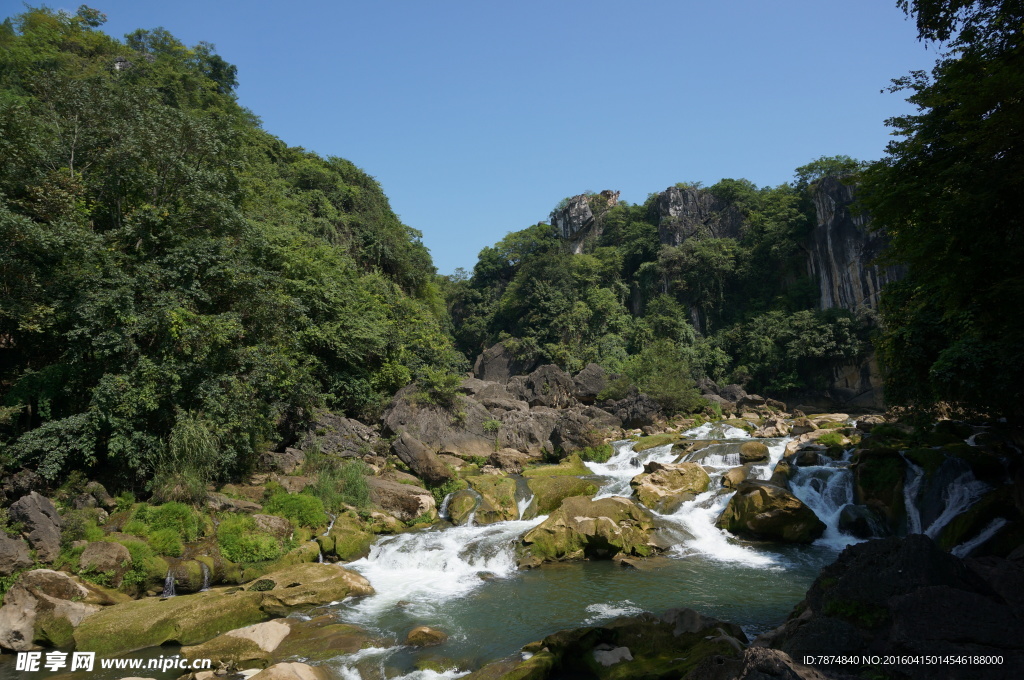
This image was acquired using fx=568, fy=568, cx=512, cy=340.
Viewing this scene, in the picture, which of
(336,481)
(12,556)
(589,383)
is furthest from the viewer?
(589,383)

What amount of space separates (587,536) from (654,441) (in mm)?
13868

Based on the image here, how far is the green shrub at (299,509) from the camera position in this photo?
15586 millimetres

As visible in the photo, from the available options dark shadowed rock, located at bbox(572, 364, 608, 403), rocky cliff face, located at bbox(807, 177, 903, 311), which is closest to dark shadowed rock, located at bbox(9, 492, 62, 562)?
dark shadowed rock, located at bbox(572, 364, 608, 403)

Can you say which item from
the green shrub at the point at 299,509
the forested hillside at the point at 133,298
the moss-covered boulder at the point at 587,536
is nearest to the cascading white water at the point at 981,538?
the moss-covered boulder at the point at 587,536

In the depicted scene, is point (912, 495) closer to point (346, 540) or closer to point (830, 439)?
point (830, 439)

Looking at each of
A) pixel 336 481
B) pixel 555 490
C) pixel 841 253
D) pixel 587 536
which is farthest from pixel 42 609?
pixel 841 253

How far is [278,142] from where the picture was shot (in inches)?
1531

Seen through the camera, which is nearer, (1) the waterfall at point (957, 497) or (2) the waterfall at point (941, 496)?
(1) the waterfall at point (957, 497)

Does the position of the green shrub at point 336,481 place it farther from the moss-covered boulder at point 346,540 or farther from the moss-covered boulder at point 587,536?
the moss-covered boulder at point 587,536

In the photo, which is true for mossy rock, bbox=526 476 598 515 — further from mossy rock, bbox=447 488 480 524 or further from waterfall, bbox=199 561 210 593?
waterfall, bbox=199 561 210 593

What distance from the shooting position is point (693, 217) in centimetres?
5831

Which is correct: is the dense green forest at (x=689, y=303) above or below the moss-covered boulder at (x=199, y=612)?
above

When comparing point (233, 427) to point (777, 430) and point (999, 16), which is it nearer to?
point (999, 16)

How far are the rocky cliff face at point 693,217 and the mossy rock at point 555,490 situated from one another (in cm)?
4214
